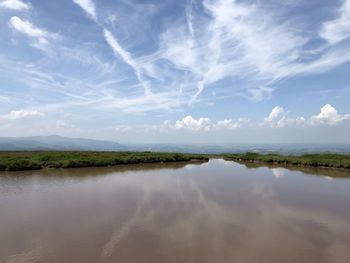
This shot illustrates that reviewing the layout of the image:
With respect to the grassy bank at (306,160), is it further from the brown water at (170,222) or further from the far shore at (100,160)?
the brown water at (170,222)

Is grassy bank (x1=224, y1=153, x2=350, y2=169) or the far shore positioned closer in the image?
the far shore

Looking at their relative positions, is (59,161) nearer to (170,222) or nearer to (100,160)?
(100,160)

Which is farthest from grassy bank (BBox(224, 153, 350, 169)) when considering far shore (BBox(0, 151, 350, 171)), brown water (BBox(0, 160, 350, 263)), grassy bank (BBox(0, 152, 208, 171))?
brown water (BBox(0, 160, 350, 263))

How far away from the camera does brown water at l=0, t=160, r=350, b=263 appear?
942 centimetres

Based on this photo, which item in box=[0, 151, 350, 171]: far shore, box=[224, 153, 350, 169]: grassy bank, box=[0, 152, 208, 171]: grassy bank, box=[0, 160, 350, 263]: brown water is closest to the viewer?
box=[0, 160, 350, 263]: brown water

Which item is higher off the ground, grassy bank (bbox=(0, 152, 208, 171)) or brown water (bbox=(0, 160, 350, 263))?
grassy bank (bbox=(0, 152, 208, 171))

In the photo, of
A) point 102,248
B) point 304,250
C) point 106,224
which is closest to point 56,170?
point 106,224

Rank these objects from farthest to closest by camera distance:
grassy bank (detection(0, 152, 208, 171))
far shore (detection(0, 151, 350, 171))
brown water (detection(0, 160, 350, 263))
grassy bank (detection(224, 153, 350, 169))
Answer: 1. grassy bank (detection(224, 153, 350, 169))
2. far shore (detection(0, 151, 350, 171))
3. grassy bank (detection(0, 152, 208, 171))
4. brown water (detection(0, 160, 350, 263))

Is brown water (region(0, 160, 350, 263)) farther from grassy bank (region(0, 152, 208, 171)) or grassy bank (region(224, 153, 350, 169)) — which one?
grassy bank (region(224, 153, 350, 169))

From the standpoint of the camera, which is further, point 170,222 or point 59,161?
point 59,161

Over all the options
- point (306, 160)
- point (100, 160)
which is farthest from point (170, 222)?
point (306, 160)

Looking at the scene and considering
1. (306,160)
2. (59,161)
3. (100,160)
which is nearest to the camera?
(59,161)

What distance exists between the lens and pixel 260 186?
2236 cm

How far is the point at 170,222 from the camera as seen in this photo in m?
12.6
